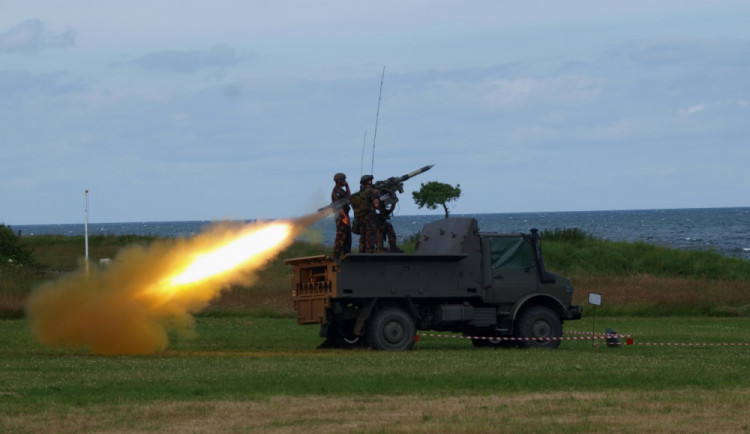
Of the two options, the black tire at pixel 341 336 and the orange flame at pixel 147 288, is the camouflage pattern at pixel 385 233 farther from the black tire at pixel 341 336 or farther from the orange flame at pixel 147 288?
the black tire at pixel 341 336

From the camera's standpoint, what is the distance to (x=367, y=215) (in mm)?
24969

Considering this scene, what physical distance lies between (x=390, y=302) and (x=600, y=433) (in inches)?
465

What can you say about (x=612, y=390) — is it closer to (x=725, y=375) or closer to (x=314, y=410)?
(x=725, y=375)

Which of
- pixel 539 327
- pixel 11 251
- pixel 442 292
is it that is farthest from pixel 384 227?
pixel 11 251

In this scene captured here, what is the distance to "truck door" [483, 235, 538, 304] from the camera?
81.8 ft

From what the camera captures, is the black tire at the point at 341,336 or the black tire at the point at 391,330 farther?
the black tire at the point at 341,336

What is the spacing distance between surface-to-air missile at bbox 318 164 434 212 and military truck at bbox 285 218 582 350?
1290 mm

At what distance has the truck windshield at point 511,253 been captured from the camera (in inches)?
988

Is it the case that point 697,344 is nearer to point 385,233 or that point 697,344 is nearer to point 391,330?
point 391,330

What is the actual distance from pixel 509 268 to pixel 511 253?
0.34m

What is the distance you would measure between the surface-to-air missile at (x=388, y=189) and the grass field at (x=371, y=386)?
3.18 meters

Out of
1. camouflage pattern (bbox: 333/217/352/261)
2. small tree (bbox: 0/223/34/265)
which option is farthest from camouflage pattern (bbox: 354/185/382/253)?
small tree (bbox: 0/223/34/265)

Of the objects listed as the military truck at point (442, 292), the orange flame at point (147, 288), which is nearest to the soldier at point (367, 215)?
the orange flame at point (147, 288)

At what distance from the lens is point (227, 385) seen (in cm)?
1697
